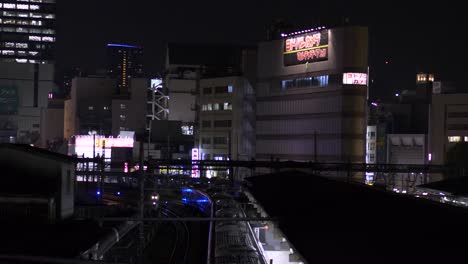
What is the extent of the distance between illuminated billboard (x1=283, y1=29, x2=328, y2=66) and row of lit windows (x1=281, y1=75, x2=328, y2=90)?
1.72 meters

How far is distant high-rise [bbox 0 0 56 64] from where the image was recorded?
144000 mm

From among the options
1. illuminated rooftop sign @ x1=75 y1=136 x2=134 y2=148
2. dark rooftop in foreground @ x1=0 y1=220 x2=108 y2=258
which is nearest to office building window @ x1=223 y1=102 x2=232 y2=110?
illuminated rooftop sign @ x1=75 y1=136 x2=134 y2=148

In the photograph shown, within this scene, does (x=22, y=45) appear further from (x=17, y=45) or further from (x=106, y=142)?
(x=106, y=142)

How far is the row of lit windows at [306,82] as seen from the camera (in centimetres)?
6252

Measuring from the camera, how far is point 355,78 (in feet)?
196

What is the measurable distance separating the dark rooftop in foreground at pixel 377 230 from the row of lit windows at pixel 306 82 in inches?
1936

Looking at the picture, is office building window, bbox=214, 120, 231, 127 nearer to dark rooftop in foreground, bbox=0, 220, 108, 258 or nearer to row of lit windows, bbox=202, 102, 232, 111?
row of lit windows, bbox=202, 102, 232, 111

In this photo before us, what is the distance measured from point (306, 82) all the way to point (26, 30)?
98.7m

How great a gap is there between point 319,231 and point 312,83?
5495 centimetres

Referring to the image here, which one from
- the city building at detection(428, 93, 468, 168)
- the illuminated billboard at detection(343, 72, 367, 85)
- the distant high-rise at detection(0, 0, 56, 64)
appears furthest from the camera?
the distant high-rise at detection(0, 0, 56, 64)

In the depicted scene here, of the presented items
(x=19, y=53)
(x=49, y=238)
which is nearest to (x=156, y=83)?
(x=19, y=53)

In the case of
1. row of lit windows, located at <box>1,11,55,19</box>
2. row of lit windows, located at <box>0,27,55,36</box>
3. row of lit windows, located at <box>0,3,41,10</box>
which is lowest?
row of lit windows, located at <box>0,27,55,36</box>

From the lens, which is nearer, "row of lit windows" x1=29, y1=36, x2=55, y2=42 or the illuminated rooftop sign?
the illuminated rooftop sign

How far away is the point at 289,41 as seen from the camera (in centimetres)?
6544
